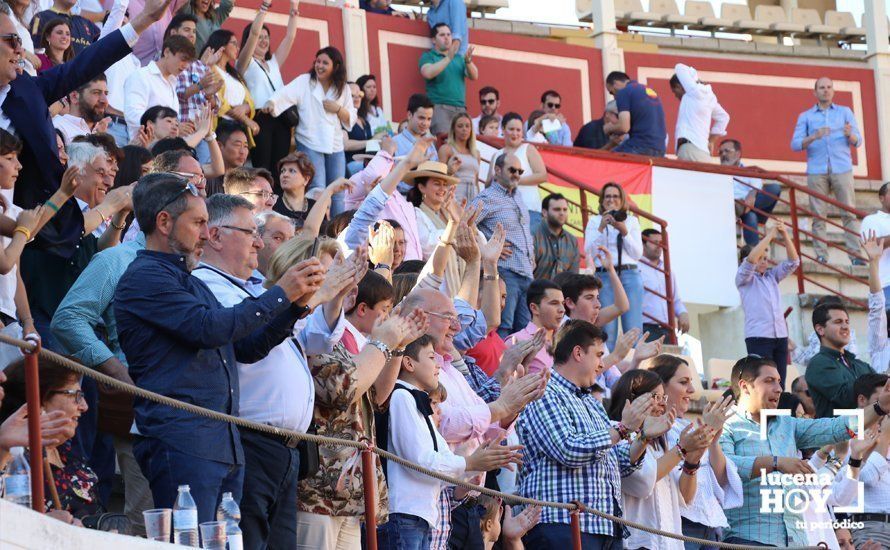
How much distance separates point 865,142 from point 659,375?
1351 cm

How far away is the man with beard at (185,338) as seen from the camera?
5.02 m

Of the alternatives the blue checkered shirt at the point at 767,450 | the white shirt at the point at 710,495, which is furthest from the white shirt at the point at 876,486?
the white shirt at the point at 710,495

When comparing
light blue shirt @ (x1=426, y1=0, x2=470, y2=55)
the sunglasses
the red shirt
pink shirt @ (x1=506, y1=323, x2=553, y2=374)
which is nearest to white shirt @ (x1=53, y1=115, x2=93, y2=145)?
the red shirt

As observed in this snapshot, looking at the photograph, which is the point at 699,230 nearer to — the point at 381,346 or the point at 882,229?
the point at 882,229

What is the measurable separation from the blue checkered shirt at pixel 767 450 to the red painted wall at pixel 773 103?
478 inches

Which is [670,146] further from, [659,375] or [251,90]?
[659,375]

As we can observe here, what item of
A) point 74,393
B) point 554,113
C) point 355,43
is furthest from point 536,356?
point 355,43

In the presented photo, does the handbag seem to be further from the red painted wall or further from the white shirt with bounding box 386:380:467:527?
the red painted wall

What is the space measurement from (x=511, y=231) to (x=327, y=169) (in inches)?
77.2

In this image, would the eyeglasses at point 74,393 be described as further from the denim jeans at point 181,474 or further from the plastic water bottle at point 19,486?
the plastic water bottle at point 19,486

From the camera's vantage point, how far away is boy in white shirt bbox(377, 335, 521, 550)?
20.4 feet

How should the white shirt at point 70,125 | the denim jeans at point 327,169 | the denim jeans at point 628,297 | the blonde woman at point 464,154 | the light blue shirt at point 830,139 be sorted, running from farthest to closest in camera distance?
the light blue shirt at point 830,139 → the blonde woman at point 464,154 → the denim jeans at point 628,297 → the denim jeans at point 327,169 → the white shirt at point 70,125

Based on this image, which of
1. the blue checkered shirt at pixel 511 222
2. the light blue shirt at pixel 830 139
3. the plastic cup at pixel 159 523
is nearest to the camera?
the plastic cup at pixel 159 523

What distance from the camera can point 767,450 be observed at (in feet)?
28.0
